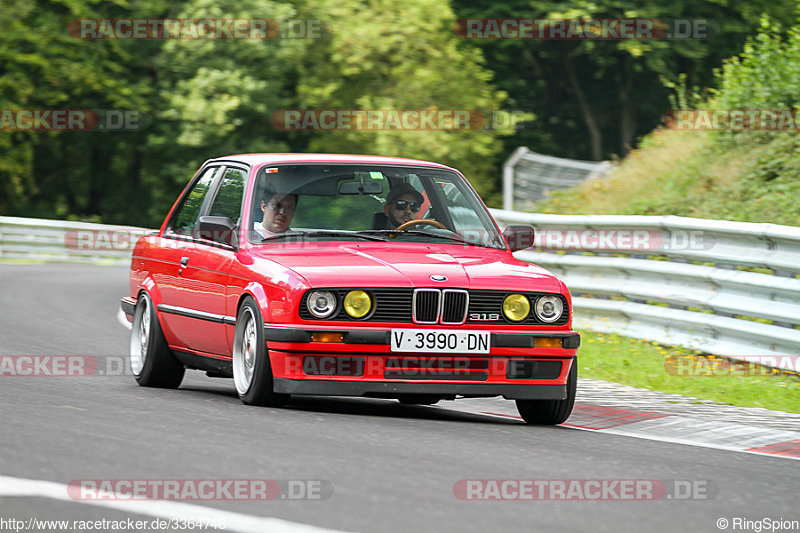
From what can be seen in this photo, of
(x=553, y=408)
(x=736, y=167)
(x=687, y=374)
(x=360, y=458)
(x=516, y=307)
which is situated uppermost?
(x=736, y=167)

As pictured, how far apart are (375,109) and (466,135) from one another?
2.93 meters

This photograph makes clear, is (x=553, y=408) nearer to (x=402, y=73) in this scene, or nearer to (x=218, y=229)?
(x=218, y=229)

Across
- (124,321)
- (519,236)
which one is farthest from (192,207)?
(124,321)

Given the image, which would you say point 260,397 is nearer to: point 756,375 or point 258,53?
point 756,375

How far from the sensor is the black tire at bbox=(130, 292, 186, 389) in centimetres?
1020

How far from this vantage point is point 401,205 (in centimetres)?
982

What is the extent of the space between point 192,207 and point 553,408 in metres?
3.35

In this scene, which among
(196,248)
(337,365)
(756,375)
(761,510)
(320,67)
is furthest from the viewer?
(320,67)

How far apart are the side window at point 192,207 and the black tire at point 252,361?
5.43 ft

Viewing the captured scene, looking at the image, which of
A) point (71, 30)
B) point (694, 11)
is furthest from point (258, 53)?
point (694, 11)

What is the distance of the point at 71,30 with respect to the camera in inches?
1706

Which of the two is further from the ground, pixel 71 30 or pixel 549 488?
pixel 71 30

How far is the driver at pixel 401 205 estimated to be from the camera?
31.9 feet

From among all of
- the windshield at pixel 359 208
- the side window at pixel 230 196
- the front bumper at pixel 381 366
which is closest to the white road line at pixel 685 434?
the front bumper at pixel 381 366
